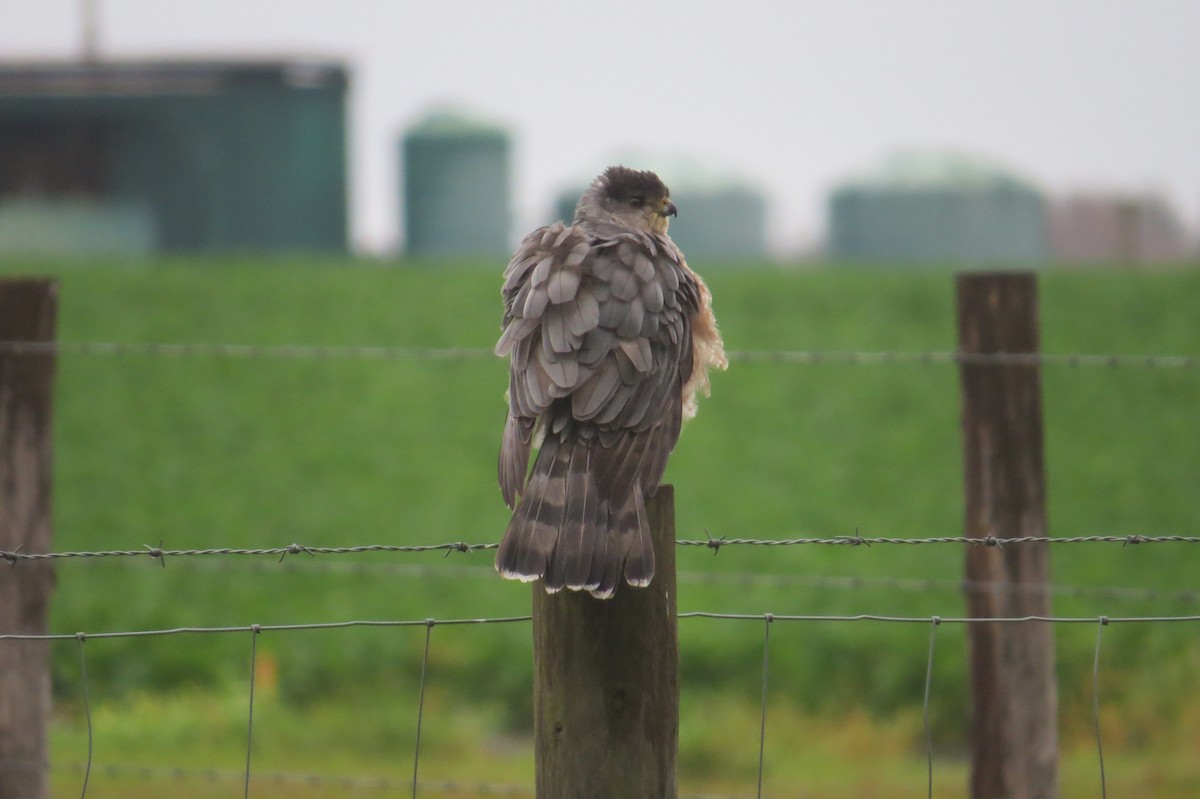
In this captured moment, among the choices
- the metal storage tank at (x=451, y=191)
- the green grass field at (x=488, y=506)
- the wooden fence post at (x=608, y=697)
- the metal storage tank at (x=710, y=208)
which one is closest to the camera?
the wooden fence post at (x=608, y=697)

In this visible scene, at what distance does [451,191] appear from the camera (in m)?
38.1

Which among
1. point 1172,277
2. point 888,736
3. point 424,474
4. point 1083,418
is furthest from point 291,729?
point 1172,277

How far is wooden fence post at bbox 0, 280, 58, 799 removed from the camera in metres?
5.18

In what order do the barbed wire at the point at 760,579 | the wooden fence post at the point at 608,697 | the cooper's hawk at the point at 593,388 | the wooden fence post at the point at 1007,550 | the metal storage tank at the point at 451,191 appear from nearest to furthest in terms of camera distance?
the wooden fence post at the point at 608,697 → the cooper's hawk at the point at 593,388 → the wooden fence post at the point at 1007,550 → the barbed wire at the point at 760,579 → the metal storage tank at the point at 451,191

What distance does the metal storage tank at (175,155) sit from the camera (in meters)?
30.4

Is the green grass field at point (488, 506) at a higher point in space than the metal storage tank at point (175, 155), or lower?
lower

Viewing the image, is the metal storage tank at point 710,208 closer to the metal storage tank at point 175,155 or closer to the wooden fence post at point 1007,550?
the metal storage tank at point 175,155

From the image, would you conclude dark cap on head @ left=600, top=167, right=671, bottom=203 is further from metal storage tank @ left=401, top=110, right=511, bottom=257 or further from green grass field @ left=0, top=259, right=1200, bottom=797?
metal storage tank @ left=401, top=110, right=511, bottom=257

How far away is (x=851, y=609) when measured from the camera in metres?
11.2

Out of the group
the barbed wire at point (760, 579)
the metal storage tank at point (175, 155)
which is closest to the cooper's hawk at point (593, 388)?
the barbed wire at point (760, 579)

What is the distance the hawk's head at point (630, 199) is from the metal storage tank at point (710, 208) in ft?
114

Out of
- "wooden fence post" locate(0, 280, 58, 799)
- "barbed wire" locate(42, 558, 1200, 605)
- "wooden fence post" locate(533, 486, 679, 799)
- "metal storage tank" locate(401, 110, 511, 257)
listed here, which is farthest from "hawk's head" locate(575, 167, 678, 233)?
"metal storage tank" locate(401, 110, 511, 257)

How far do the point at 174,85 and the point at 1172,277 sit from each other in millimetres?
21633

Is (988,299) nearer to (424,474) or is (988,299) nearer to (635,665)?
(635,665)
